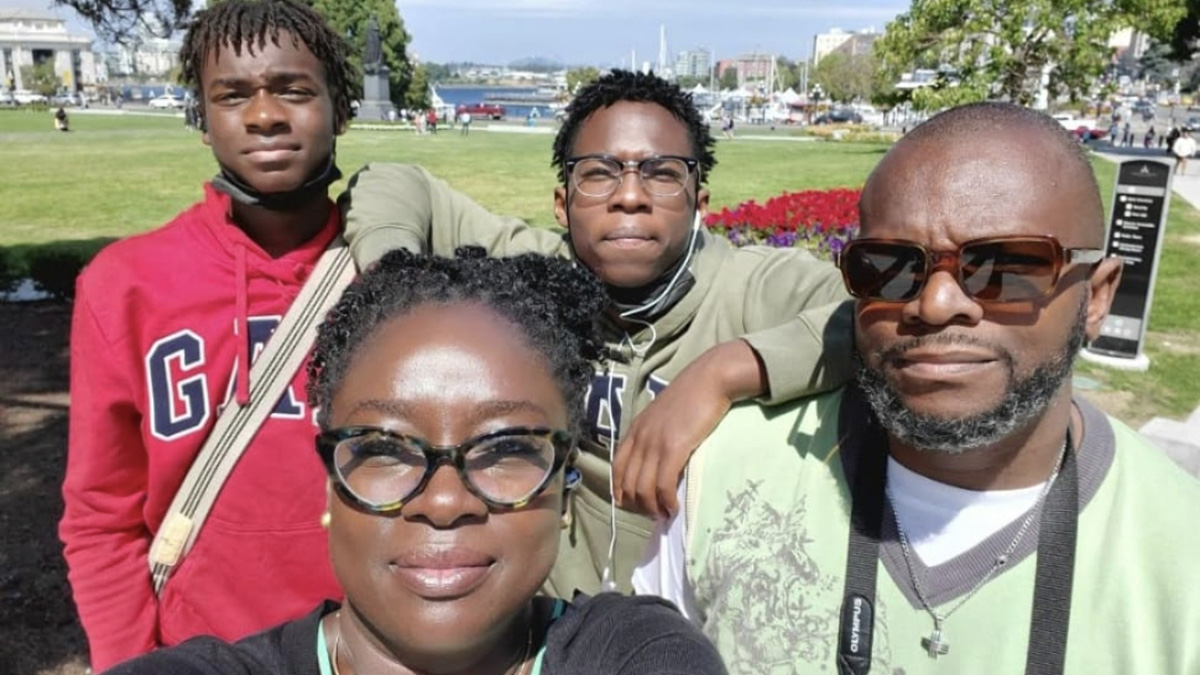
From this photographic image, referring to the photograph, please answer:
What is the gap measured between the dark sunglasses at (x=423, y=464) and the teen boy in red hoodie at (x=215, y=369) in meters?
0.79

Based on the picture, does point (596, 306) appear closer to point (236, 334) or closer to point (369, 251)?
point (369, 251)

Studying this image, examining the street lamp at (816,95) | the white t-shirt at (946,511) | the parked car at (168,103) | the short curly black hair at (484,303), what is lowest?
the parked car at (168,103)

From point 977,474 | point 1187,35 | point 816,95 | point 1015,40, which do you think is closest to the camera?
point 977,474

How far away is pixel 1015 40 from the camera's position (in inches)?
821

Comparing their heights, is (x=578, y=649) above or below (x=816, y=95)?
below

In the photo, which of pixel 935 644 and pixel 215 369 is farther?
pixel 215 369

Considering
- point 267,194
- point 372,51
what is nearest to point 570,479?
point 267,194

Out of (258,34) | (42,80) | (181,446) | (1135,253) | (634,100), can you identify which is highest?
(42,80)

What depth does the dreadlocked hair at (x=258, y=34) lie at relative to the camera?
222 cm

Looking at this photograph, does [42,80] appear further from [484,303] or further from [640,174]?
[484,303]

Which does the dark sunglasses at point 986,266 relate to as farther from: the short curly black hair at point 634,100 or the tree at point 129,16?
the tree at point 129,16

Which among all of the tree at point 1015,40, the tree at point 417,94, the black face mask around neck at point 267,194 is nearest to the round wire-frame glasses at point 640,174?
the black face mask around neck at point 267,194

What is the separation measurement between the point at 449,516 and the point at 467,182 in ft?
77.4

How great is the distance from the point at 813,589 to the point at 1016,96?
22934mm
